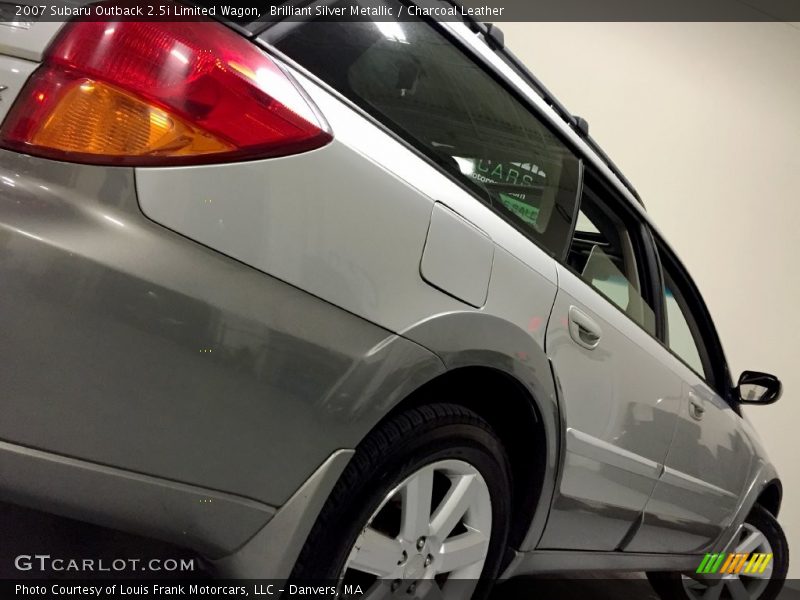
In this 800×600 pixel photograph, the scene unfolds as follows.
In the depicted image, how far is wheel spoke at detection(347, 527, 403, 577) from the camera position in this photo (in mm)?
1099

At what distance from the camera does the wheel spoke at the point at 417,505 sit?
3.84 feet

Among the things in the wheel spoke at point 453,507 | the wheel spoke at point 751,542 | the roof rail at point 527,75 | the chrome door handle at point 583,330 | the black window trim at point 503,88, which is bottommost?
the wheel spoke at point 751,542

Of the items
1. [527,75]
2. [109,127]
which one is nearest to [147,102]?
[109,127]

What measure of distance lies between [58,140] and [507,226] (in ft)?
2.59

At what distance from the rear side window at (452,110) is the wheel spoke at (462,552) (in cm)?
60

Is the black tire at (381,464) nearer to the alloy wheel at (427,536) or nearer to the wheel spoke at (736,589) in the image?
the alloy wheel at (427,536)

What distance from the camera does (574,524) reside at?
1.58 meters

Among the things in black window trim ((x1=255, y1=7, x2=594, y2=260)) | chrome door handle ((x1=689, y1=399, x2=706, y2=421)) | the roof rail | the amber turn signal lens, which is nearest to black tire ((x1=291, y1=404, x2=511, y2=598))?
black window trim ((x1=255, y1=7, x2=594, y2=260))

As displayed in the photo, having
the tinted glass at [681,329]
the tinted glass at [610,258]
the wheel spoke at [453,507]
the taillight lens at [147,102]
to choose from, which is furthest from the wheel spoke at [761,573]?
the taillight lens at [147,102]

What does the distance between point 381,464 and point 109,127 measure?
0.61 metres

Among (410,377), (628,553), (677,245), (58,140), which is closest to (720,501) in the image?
(628,553)

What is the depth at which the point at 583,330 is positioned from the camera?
1472 millimetres

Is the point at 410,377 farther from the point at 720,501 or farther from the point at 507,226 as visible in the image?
the point at 720,501

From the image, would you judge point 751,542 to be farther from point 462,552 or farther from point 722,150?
point 722,150
